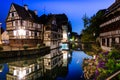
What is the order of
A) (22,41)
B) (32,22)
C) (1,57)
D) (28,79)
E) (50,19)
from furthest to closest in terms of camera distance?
(50,19)
(32,22)
(22,41)
(1,57)
(28,79)

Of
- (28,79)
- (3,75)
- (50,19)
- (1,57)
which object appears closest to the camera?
(28,79)

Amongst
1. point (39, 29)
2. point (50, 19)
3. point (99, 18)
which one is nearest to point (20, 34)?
point (39, 29)

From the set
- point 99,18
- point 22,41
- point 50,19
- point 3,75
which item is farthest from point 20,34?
point 3,75

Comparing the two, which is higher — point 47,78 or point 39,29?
point 39,29

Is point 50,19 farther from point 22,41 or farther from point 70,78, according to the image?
point 70,78

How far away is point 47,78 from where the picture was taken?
2134cm

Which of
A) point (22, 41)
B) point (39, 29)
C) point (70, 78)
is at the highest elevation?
point (39, 29)

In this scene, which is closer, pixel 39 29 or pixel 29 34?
pixel 29 34

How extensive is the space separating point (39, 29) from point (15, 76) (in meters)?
39.9

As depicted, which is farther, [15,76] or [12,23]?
[12,23]

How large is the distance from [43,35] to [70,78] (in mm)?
41619

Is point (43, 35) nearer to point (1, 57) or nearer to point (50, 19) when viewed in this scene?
point (50, 19)

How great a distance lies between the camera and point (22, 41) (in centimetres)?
5078

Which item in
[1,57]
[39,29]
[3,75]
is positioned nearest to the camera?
[3,75]
